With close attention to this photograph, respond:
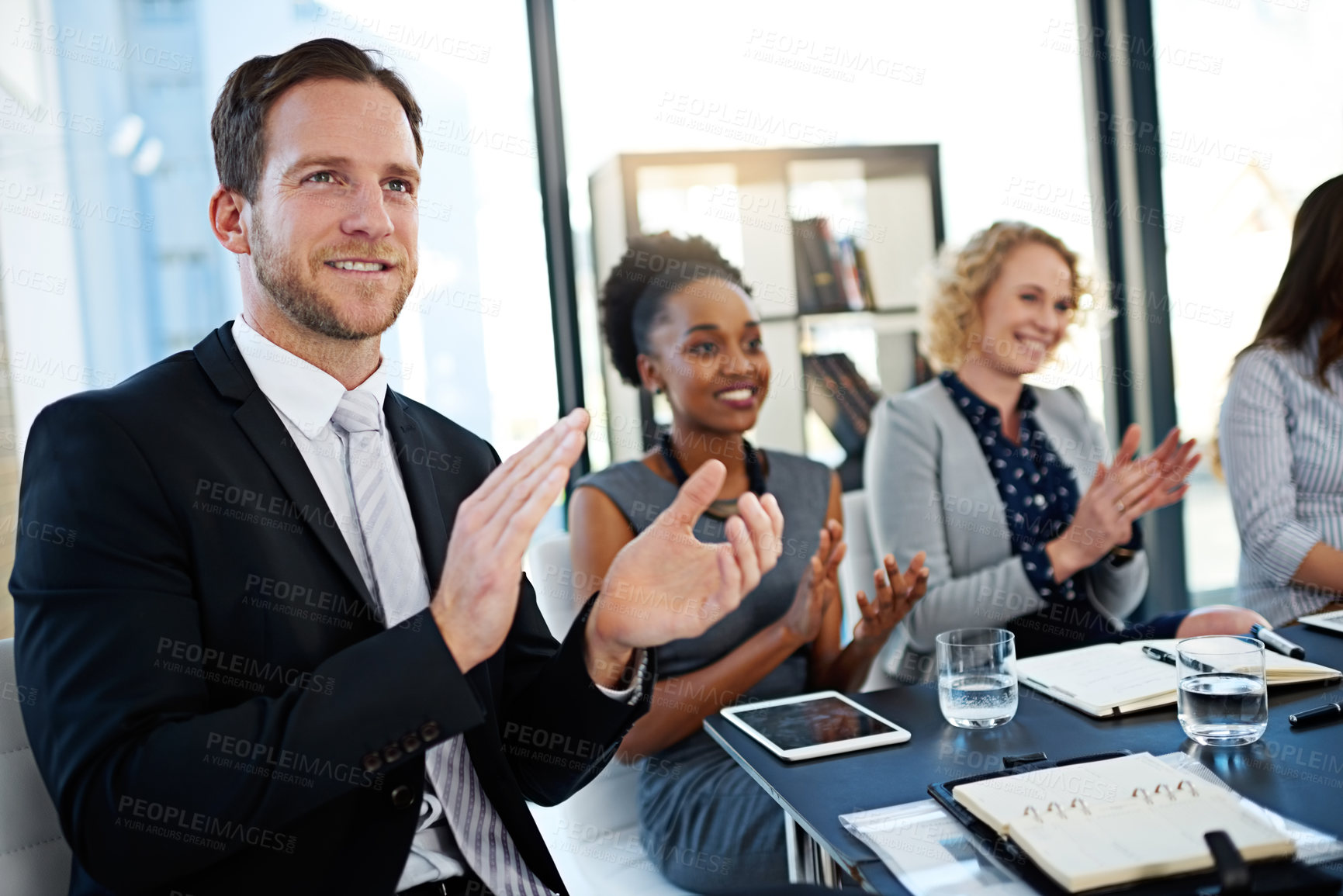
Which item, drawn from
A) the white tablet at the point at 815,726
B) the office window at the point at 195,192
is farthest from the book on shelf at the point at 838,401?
the white tablet at the point at 815,726

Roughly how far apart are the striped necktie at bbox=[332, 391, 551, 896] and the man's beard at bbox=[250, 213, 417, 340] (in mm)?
92

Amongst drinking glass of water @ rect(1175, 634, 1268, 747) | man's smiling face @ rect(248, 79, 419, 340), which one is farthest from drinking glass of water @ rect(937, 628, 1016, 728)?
man's smiling face @ rect(248, 79, 419, 340)

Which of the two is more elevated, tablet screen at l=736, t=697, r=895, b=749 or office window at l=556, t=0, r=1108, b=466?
office window at l=556, t=0, r=1108, b=466

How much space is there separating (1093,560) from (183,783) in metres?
1.72

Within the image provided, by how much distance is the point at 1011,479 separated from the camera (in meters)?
2.33

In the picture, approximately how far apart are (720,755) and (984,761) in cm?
68

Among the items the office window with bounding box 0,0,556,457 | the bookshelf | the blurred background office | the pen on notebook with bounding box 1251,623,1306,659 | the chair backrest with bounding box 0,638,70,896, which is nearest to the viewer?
the chair backrest with bounding box 0,638,70,896

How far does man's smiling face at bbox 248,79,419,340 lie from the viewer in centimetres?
128

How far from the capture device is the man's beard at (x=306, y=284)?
1.28 meters

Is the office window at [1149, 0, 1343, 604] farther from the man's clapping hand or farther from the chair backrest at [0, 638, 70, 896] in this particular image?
the chair backrest at [0, 638, 70, 896]

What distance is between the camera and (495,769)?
1.28 meters

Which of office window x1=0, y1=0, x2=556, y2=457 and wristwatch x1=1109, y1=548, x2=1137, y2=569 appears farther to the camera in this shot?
office window x1=0, y1=0, x2=556, y2=457

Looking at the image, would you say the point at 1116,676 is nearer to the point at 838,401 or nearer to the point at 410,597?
the point at 410,597

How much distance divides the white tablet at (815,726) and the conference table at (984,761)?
13mm
